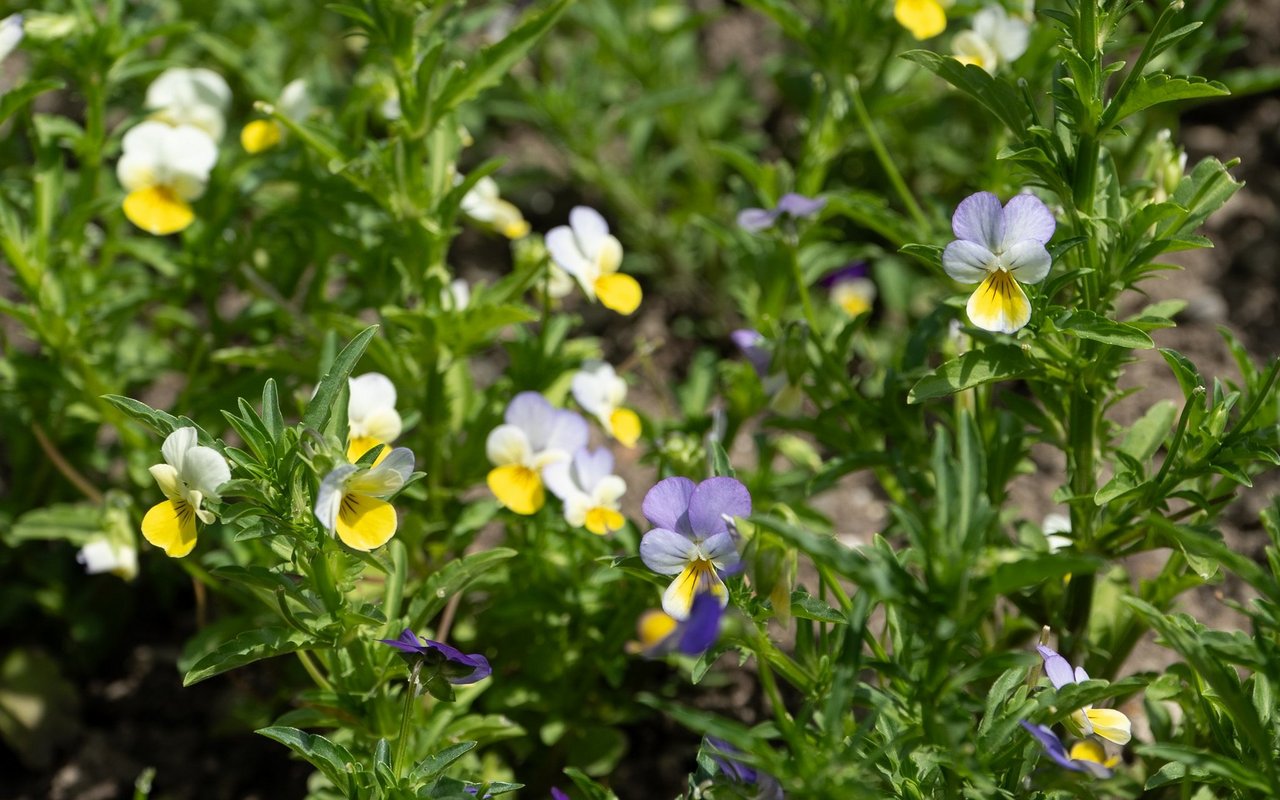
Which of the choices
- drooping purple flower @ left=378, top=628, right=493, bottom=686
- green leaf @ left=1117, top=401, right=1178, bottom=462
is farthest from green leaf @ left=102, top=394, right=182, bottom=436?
green leaf @ left=1117, top=401, right=1178, bottom=462

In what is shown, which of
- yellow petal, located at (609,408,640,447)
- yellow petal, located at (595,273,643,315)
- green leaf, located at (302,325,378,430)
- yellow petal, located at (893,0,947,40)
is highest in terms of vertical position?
yellow petal, located at (893,0,947,40)

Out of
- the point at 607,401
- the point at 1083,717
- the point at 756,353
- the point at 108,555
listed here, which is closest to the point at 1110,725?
the point at 1083,717

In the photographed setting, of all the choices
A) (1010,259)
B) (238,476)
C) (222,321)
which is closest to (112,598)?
(222,321)

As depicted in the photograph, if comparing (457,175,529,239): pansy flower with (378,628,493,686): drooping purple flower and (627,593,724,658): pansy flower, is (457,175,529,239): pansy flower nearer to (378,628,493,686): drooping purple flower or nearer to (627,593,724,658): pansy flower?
(378,628,493,686): drooping purple flower

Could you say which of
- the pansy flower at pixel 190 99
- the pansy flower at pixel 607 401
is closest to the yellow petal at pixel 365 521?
the pansy flower at pixel 607 401

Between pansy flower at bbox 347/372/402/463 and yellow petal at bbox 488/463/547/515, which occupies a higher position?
pansy flower at bbox 347/372/402/463

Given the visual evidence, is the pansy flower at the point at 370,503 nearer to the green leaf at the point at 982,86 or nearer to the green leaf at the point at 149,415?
the green leaf at the point at 149,415

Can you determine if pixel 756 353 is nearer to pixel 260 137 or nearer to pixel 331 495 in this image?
pixel 331 495
